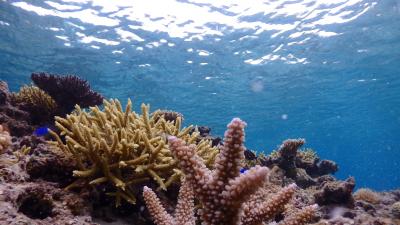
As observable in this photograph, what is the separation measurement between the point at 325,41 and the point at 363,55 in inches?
217

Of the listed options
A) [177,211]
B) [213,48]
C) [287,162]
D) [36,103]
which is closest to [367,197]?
[287,162]

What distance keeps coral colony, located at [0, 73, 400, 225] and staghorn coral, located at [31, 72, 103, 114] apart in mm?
25

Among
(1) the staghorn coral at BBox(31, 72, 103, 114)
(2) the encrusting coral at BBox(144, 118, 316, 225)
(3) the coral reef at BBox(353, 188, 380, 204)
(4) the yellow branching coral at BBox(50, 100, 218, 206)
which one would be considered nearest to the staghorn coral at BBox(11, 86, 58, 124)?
(1) the staghorn coral at BBox(31, 72, 103, 114)

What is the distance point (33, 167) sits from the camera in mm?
3809

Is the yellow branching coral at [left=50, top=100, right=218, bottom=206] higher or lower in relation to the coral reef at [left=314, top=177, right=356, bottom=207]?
lower

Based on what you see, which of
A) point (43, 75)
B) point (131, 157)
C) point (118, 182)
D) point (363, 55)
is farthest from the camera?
point (363, 55)

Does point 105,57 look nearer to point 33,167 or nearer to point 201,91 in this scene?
point 201,91

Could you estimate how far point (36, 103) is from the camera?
7461 millimetres

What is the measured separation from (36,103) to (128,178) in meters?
4.65

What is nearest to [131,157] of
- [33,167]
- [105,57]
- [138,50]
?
[33,167]

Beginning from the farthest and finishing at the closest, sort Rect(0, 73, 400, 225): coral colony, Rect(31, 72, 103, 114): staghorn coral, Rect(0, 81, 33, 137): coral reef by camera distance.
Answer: Rect(31, 72, 103, 114): staghorn coral < Rect(0, 81, 33, 137): coral reef < Rect(0, 73, 400, 225): coral colony

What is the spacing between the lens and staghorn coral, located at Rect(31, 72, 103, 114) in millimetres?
7598

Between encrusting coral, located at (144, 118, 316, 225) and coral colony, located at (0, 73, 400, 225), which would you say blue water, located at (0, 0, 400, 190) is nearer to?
coral colony, located at (0, 73, 400, 225)

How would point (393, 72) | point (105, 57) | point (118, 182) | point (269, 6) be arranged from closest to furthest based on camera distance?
point (118, 182) < point (269, 6) < point (105, 57) < point (393, 72)
